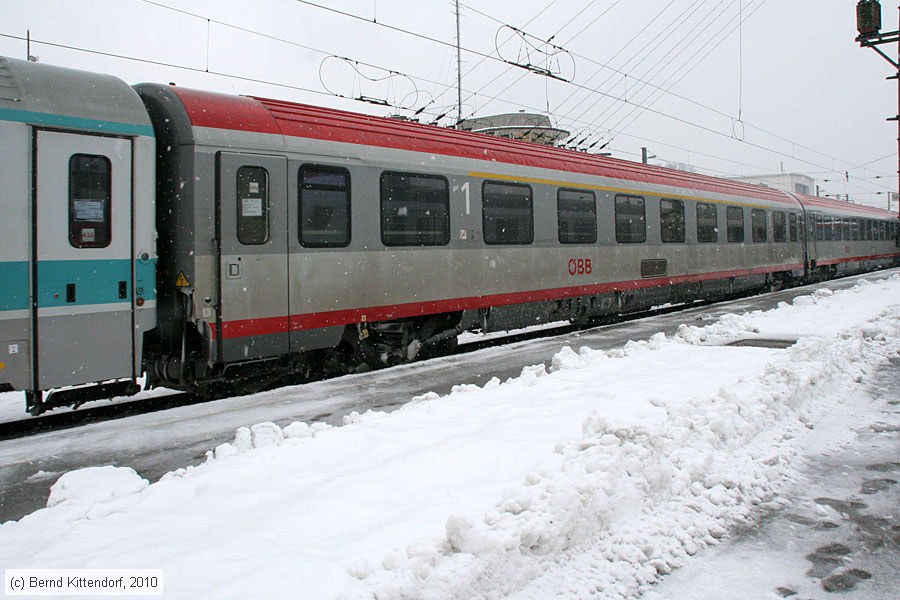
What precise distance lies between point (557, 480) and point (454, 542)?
92 cm

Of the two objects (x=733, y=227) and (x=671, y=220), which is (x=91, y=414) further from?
(x=733, y=227)

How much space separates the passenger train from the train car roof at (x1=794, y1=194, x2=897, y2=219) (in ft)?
55.6

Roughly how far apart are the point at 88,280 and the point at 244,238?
5.54 ft

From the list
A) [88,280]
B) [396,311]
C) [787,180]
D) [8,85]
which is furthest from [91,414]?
[787,180]

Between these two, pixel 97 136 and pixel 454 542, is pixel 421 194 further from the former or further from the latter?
pixel 454 542

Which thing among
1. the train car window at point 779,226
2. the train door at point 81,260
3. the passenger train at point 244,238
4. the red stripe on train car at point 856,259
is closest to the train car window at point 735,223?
the train car window at point 779,226

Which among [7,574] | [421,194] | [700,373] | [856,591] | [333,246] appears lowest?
[856,591]

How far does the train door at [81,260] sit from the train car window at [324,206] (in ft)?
6.65

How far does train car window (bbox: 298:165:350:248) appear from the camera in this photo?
26.8ft

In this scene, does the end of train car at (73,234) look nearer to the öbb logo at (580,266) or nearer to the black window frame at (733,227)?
the öbb logo at (580,266)

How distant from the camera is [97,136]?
6621 millimetres

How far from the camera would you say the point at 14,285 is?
6027 mm

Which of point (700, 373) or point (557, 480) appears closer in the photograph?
point (557, 480)

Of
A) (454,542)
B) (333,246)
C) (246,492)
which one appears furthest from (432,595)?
(333,246)
